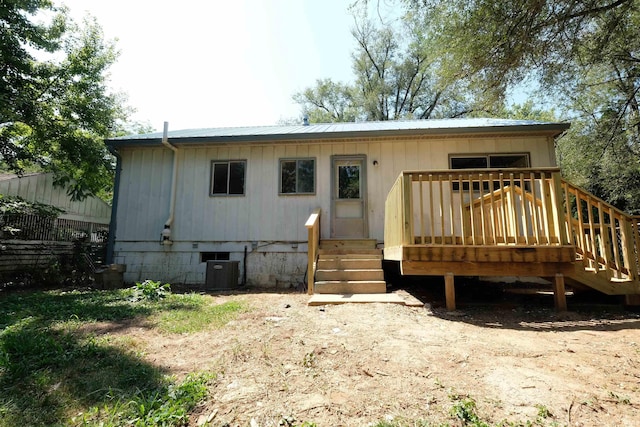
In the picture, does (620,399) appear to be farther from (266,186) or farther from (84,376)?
(266,186)

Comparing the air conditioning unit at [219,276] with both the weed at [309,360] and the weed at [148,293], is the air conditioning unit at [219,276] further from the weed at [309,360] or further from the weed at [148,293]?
the weed at [309,360]

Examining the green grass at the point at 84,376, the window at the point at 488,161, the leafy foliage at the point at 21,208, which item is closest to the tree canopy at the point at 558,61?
the window at the point at 488,161

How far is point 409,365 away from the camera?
2.35m

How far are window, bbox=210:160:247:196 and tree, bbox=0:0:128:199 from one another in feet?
14.1

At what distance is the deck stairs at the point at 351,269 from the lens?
5.31 meters

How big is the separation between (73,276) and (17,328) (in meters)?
5.63

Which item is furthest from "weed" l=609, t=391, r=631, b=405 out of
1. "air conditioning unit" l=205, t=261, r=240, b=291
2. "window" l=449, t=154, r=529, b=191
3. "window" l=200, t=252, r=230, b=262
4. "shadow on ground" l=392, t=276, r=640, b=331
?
"window" l=200, t=252, r=230, b=262

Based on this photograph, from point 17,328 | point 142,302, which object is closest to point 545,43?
point 142,302

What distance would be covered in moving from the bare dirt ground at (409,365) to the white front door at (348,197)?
323 centimetres

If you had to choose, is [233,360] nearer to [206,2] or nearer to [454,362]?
[454,362]

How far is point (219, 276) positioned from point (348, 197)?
337 cm

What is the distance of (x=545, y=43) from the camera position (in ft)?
18.1

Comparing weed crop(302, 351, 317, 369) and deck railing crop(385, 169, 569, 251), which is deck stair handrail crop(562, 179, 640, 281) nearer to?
deck railing crop(385, 169, 569, 251)

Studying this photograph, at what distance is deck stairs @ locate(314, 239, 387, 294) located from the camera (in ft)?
17.4
